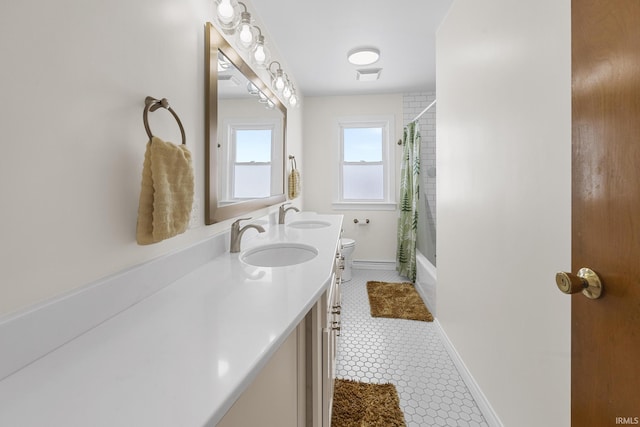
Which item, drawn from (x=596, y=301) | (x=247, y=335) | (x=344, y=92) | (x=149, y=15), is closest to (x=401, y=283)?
(x=344, y=92)

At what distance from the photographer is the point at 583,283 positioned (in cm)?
65

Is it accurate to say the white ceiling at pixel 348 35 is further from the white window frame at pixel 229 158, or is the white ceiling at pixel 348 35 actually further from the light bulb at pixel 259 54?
the white window frame at pixel 229 158

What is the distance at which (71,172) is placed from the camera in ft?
2.12

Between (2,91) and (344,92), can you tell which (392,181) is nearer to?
(344,92)

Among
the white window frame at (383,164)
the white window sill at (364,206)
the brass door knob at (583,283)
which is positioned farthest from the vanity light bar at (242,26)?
the white window sill at (364,206)

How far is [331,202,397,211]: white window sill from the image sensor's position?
377 centimetres

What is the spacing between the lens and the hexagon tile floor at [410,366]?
1.43 m

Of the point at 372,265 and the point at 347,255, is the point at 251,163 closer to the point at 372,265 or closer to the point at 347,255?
the point at 347,255

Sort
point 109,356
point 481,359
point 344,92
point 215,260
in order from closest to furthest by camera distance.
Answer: point 109,356
point 215,260
point 481,359
point 344,92

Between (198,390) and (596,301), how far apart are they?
2.78 feet

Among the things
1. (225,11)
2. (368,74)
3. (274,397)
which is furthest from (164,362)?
(368,74)

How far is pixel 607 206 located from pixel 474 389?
134 cm

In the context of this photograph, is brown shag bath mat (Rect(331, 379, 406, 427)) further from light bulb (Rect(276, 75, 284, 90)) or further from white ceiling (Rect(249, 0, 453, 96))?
white ceiling (Rect(249, 0, 453, 96))

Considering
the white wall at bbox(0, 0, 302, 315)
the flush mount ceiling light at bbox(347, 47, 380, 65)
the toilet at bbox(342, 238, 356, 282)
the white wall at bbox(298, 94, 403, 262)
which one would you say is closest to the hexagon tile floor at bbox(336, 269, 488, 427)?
the toilet at bbox(342, 238, 356, 282)
